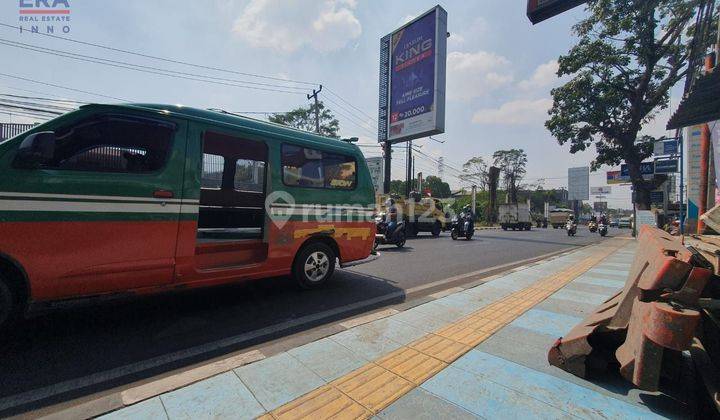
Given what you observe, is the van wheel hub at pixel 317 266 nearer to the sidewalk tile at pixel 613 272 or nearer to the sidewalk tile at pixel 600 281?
the sidewalk tile at pixel 600 281

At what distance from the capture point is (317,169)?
4.78 metres

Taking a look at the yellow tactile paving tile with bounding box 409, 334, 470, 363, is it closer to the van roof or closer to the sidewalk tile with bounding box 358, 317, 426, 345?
the sidewalk tile with bounding box 358, 317, 426, 345

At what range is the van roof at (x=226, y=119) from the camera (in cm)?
332

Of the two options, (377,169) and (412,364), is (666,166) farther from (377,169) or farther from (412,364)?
(412,364)

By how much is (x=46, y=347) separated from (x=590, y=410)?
4325mm

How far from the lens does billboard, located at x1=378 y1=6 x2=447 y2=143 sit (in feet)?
56.3

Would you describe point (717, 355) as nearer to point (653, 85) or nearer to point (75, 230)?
point (75, 230)

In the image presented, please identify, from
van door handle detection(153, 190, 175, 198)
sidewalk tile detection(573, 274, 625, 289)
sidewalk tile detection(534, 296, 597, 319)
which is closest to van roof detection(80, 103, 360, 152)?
van door handle detection(153, 190, 175, 198)

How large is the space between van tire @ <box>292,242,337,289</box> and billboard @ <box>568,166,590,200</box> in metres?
60.4

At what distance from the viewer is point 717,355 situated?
2.00m

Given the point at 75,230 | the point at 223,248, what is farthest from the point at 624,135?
the point at 75,230

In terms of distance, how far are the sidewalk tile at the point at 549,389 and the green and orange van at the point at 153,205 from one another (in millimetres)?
2770

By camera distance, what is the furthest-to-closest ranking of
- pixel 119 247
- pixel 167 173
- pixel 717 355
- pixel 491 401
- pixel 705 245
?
pixel 167 173, pixel 119 247, pixel 705 245, pixel 491 401, pixel 717 355

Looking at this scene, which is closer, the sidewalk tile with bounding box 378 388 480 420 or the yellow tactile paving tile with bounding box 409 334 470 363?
the sidewalk tile with bounding box 378 388 480 420
